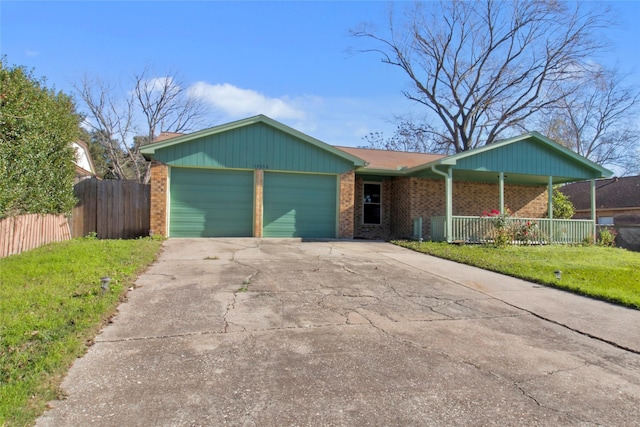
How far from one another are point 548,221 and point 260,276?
11.4 metres

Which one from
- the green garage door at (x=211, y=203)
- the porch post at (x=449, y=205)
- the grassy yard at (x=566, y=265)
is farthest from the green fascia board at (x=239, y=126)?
the grassy yard at (x=566, y=265)

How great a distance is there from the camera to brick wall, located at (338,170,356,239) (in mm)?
12914

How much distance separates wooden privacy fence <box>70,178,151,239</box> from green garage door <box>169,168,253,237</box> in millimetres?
1427

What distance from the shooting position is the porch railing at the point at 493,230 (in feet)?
42.7

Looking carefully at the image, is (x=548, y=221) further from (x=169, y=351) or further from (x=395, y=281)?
(x=169, y=351)

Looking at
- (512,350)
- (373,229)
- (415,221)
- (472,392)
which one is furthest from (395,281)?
(373,229)

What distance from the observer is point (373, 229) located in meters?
15.5

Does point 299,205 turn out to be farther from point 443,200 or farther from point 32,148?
point 32,148

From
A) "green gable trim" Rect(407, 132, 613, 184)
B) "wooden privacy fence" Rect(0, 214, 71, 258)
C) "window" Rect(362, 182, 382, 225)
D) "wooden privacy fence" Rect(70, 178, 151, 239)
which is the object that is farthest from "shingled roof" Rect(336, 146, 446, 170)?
"wooden privacy fence" Rect(0, 214, 71, 258)

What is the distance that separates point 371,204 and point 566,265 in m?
7.47

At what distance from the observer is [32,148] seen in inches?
324

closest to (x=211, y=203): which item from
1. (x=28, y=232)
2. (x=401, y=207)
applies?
(x=28, y=232)

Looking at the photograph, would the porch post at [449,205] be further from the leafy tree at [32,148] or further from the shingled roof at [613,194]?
the shingled roof at [613,194]

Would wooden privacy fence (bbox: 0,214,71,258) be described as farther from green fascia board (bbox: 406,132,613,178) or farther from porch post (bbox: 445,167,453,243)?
porch post (bbox: 445,167,453,243)
